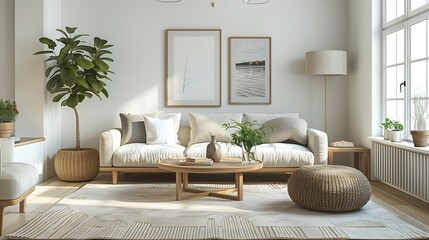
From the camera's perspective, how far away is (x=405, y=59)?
16.2 ft

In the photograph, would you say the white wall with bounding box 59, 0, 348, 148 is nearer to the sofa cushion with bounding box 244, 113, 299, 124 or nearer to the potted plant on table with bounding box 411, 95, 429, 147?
the sofa cushion with bounding box 244, 113, 299, 124

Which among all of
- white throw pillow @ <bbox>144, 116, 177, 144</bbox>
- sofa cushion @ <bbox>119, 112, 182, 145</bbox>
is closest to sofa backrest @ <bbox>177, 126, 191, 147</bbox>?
sofa cushion @ <bbox>119, 112, 182, 145</bbox>

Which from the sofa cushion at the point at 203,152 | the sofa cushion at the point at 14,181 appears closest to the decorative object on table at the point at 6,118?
the sofa cushion at the point at 14,181

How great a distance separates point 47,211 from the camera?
3.88 meters

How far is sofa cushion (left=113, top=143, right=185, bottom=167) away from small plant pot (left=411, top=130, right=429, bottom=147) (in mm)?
2545

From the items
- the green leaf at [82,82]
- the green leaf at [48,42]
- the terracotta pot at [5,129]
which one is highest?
the green leaf at [48,42]

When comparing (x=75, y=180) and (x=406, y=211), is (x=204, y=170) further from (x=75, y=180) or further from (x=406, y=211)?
(x=75, y=180)

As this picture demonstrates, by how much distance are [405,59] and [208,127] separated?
2.48 metres

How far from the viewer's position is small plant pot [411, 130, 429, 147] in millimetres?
4266

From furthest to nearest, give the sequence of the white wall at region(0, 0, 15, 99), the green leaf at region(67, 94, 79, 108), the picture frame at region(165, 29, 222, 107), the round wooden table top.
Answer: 1. the picture frame at region(165, 29, 222, 107)
2. the white wall at region(0, 0, 15, 99)
3. the green leaf at region(67, 94, 79, 108)
4. the round wooden table top

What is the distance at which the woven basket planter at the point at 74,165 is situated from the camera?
18.1 ft

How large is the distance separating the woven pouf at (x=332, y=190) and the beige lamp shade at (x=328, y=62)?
218 centimetres

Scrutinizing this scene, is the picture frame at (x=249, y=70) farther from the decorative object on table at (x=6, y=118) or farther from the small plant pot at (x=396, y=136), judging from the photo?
the decorative object on table at (x=6, y=118)

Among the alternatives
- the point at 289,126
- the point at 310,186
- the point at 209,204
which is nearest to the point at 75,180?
the point at 209,204
